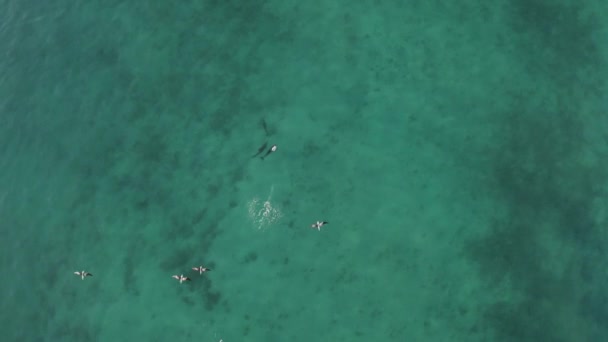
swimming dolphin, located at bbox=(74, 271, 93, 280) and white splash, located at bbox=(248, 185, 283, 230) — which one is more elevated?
white splash, located at bbox=(248, 185, 283, 230)

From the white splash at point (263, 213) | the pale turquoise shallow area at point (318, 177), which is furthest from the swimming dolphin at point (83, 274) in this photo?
the white splash at point (263, 213)

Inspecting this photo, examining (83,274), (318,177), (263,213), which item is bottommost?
(83,274)

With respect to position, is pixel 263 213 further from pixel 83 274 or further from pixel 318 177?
pixel 83 274

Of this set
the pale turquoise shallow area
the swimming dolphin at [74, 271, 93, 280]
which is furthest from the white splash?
the swimming dolphin at [74, 271, 93, 280]

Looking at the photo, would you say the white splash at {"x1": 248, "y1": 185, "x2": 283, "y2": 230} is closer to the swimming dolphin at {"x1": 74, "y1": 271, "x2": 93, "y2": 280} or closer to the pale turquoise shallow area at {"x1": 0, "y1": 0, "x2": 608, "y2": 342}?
the pale turquoise shallow area at {"x1": 0, "y1": 0, "x2": 608, "y2": 342}

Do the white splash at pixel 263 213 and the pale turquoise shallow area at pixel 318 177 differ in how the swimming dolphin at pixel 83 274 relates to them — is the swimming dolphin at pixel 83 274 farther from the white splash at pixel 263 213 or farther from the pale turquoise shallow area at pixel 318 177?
the white splash at pixel 263 213

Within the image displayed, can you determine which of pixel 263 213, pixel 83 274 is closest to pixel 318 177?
pixel 263 213
